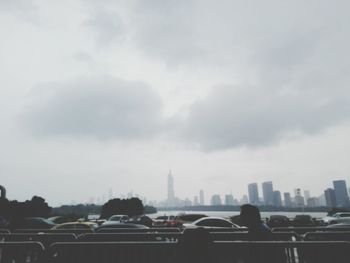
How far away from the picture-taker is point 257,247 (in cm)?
538

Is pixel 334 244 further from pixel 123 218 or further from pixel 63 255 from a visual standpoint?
pixel 123 218

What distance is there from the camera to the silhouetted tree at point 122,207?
73.4m

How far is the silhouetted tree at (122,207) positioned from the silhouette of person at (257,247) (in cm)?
6965

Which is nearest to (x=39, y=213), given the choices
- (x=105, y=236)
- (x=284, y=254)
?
(x=105, y=236)

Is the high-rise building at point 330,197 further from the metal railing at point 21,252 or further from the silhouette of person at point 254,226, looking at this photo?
the metal railing at point 21,252

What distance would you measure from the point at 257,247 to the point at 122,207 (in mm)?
73930

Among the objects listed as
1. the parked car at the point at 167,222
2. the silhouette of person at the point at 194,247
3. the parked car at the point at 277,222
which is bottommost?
the parked car at the point at 277,222

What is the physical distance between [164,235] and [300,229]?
4658 mm

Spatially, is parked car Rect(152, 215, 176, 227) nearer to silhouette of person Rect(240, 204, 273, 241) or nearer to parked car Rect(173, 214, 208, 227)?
parked car Rect(173, 214, 208, 227)

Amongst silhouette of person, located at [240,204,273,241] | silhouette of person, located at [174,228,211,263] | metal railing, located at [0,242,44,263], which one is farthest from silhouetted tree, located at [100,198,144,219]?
silhouette of person, located at [174,228,211,263]

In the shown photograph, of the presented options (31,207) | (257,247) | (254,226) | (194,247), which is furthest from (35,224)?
(31,207)

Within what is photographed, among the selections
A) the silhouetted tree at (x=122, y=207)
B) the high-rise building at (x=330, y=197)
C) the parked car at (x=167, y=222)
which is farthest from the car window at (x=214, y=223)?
the high-rise building at (x=330, y=197)

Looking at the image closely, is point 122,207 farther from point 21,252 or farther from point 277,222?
point 21,252

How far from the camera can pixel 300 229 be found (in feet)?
32.7
